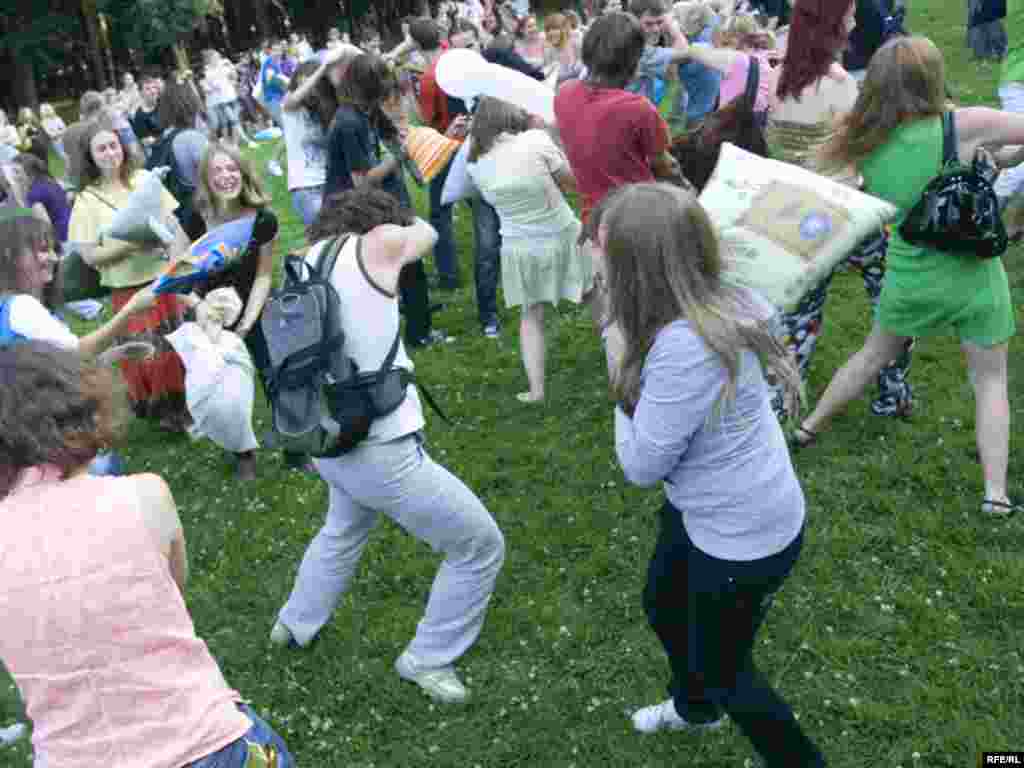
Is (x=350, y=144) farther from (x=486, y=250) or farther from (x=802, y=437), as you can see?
(x=802, y=437)

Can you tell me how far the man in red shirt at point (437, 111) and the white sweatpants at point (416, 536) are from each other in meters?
4.19

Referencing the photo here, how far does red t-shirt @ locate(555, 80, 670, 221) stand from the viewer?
183 inches

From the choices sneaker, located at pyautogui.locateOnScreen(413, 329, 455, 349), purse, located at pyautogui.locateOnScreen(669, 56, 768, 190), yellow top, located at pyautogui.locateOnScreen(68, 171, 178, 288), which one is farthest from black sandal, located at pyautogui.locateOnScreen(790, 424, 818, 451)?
yellow top, located at pyautogui.locateOnScreen(68, 171, 178, 288)

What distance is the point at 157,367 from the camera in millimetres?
6195

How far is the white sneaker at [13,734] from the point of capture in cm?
383

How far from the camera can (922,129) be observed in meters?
3.91

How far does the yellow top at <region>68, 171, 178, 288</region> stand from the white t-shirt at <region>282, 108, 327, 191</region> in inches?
53.4

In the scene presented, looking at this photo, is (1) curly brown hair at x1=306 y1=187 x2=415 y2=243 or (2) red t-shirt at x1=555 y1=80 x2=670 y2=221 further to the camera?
(2) red t-shirt at x1=555 y1=80 x2=670 y2=221

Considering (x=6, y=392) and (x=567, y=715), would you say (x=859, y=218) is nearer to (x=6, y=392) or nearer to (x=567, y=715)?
(x=567, y=715)

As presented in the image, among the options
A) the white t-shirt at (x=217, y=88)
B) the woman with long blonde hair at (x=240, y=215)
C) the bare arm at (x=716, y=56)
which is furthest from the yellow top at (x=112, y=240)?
the white t-shirt at (x=217, y=88)

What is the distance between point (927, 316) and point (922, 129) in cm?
78

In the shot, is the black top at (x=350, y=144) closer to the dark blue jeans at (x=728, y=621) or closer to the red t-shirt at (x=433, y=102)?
the red t-shirt at (x=433, y=102)

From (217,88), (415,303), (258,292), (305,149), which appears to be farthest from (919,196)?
(217,88)

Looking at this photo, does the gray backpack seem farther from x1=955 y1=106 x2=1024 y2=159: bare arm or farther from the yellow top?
the yellow top
